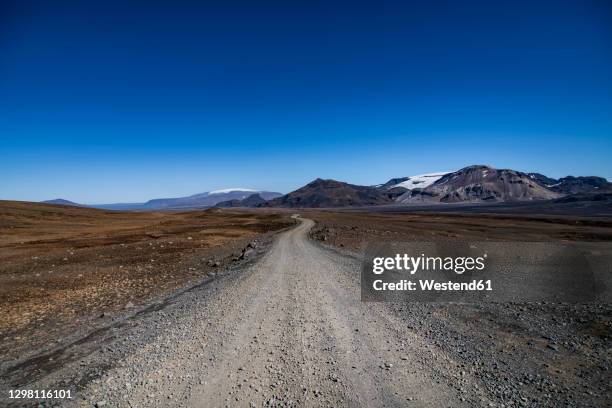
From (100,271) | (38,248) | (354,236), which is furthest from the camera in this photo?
(354,236)

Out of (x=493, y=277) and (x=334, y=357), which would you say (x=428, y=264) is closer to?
(x=493, y=277)

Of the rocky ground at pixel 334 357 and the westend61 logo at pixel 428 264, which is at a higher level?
the westend61 logo at pixel 428 264

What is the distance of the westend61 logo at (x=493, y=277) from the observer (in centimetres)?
1323

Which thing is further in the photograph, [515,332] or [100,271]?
[100,271]

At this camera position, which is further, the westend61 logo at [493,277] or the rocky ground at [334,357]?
the westend61 logo at [493,277]

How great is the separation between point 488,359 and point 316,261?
15.1m

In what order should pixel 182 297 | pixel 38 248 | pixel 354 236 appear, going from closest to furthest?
1. pixel 182 297
2. pixel 38 248
3. pixel 354 236

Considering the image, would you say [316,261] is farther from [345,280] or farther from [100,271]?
[100,271]

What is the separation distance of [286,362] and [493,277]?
40.8ft

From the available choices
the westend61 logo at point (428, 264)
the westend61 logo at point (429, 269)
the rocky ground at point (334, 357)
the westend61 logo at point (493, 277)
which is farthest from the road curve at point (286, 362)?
the westend61 logo at point (428, 264)

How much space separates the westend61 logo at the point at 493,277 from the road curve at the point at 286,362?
304cm

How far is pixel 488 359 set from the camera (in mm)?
7902

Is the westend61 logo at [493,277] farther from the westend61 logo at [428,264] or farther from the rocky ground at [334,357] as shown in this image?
the rocky ground at [334,357]

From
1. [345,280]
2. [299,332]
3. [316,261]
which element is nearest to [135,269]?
[316,261]
